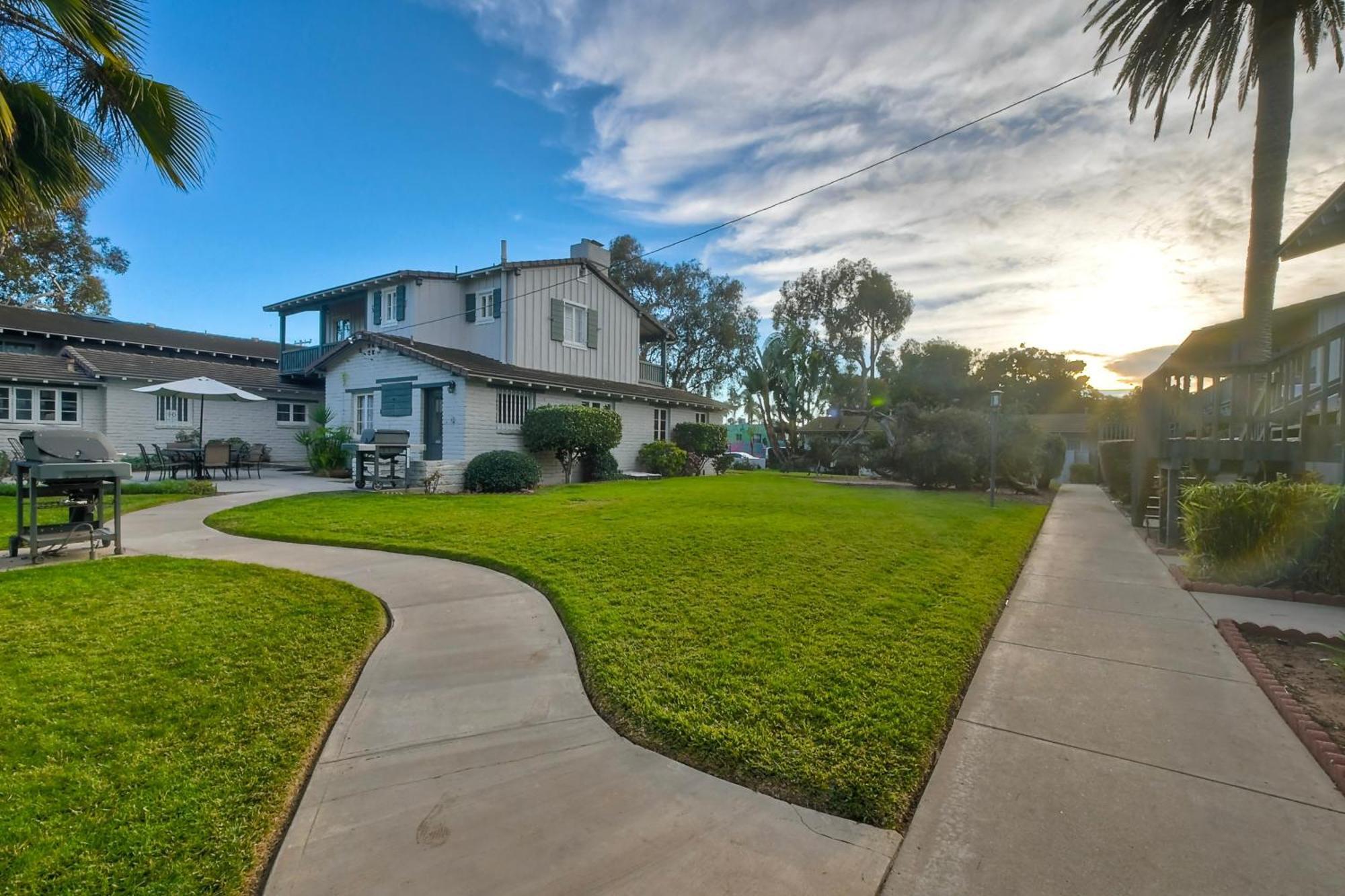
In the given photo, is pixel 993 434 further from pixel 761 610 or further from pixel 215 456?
pixel 215 456

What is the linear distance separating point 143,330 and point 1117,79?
35.5m

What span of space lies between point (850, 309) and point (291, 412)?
3515cm

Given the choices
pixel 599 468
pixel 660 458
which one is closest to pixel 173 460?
pixel 599 468

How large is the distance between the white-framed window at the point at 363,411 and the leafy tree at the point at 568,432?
16.4ft

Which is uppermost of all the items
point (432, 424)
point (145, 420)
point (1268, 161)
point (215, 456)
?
point (1268, 161)

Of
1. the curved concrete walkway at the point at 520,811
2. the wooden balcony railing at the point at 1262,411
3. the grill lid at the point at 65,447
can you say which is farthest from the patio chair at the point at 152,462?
the wooden balcony railing at the point at 1262,411

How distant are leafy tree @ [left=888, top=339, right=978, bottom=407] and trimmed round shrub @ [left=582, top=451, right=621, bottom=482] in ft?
96.5

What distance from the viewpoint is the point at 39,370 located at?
17984 mm

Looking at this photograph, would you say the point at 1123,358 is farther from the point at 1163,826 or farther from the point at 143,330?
the point at 143,330

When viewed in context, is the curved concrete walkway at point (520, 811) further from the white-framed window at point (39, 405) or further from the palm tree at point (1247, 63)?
the white-framed window at point (39, 405)

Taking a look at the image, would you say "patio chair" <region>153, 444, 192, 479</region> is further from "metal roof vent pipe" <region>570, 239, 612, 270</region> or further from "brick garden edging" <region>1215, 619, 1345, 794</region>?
"brick garden edging" <region>1215, 619, 1345, 794</region>

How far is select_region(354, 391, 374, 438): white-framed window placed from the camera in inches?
696

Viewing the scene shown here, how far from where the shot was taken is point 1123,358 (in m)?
31.7

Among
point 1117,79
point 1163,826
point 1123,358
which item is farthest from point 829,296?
point 1163,826
